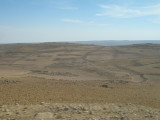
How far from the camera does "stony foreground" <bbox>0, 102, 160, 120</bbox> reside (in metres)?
6.60

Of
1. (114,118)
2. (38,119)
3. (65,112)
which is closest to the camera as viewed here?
(38,119)

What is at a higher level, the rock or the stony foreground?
the rock

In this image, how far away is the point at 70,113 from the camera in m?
7.10

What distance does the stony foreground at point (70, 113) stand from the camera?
6.60 meters

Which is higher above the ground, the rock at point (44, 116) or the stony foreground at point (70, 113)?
the rock at point (44, 116)

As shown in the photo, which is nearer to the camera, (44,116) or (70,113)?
(44,116)

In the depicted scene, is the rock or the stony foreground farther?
the stony foreground

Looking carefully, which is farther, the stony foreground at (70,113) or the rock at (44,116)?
the stony foreground at (70,113)

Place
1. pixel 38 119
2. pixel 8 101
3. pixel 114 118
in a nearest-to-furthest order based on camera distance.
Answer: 1. pixel 38 119
2. pixel 114 118
3. pixel 8 101

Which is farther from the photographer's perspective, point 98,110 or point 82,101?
point 82,101

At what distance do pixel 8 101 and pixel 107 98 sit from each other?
525 centimetres

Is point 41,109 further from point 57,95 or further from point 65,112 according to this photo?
point 57,95

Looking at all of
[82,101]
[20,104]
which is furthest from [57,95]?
[20,104]

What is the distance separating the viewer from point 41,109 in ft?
24.6
